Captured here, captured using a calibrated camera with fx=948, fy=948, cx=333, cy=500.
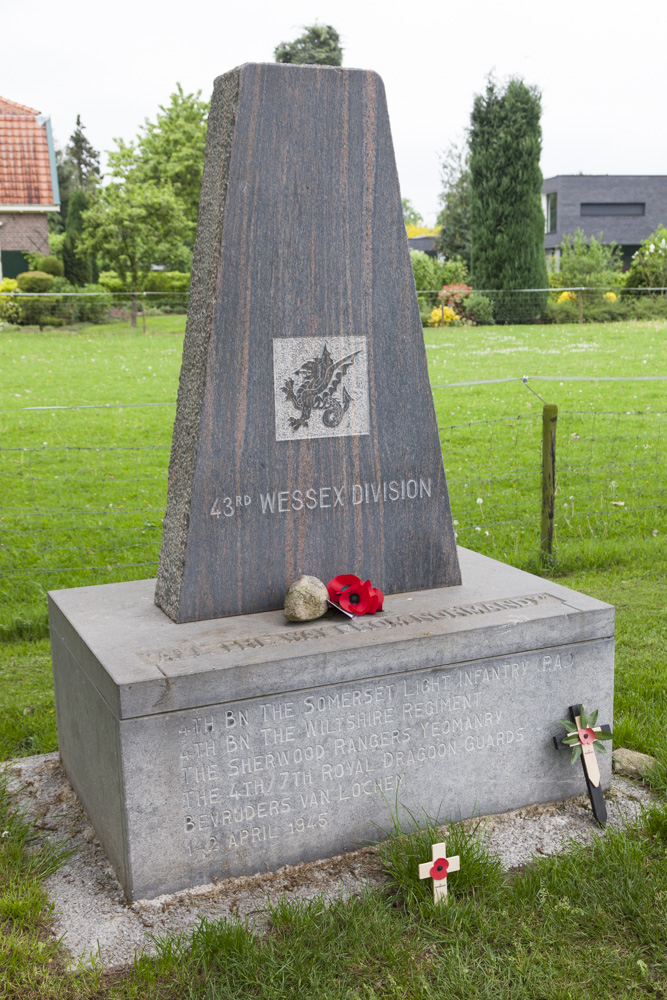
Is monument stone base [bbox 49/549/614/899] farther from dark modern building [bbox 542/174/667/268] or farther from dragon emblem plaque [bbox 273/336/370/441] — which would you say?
dark modern building [bbox 542/174/667/268]

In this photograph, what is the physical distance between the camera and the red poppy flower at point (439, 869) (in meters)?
2.76

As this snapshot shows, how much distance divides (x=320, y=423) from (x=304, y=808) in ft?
4.28

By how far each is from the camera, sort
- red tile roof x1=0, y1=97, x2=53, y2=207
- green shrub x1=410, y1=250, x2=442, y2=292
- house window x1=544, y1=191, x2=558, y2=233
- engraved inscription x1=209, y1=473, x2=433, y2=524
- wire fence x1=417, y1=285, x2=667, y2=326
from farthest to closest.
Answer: house window x1=544, y1=191, x2=558, y2=233, red tile roof x1=0, y1=97, x2=53, y2=207, green shrub x1=410, y1=250, x2=442, y2=292, wire fence x1=417, y1=285, x2=667, y2=326, engraved inscription x1=209, y1=473, x2=433, y2=524

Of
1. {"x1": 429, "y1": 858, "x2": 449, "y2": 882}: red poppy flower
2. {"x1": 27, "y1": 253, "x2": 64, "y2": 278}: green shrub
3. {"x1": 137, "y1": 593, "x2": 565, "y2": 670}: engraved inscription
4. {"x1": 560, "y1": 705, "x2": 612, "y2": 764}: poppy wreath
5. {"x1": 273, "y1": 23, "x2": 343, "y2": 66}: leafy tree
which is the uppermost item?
{"x1": 273, "y1": 23, "x2": 343, "y2": 66}: leafy tree

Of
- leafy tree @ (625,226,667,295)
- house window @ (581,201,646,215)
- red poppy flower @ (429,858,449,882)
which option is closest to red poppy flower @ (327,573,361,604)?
red poppy flower @ (429,858,449,882)

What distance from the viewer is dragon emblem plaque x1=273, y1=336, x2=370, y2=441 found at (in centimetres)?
329

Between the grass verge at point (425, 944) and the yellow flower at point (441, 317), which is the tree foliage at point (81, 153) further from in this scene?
the grass verge at point (425, 944)

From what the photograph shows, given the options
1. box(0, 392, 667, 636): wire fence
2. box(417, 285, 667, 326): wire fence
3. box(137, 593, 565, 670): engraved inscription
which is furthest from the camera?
box(417, 285, 667, 326): wire fence

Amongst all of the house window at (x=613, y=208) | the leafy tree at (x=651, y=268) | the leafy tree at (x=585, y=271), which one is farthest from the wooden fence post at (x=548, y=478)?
the house window at (x=613, y=208)

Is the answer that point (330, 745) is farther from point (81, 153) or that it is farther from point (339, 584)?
point (81, 153)

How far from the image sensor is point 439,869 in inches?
109

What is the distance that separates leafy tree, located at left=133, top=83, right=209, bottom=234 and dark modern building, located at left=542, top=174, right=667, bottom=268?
61.2 ft

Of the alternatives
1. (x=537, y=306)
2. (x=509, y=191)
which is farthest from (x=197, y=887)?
(x=509, y=191)

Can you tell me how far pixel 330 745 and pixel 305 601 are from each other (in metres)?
0.50
